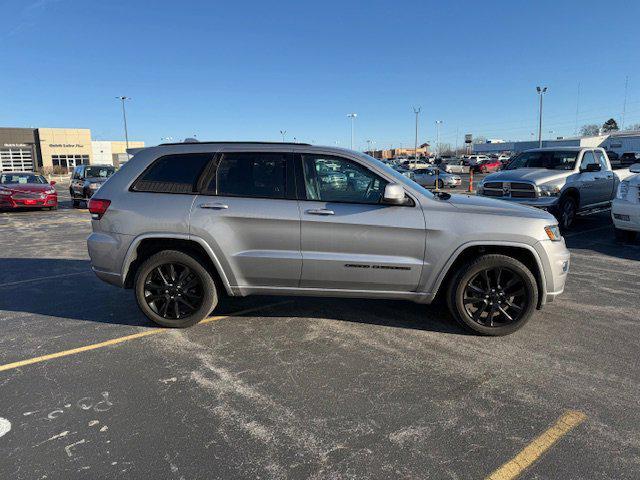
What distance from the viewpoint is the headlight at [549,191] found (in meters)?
9.77

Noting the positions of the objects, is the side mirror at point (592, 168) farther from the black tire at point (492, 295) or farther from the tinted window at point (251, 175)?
the tinted window at point (251, 175)

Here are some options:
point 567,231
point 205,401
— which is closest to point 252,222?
point 205,401

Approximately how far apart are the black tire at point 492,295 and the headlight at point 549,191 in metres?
6.24

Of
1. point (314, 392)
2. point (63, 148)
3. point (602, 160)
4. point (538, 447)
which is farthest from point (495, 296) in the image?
point (63, 148)

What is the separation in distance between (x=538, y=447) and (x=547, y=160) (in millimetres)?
9861

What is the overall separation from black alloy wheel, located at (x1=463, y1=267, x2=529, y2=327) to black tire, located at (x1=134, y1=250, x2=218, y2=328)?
2.59 metres

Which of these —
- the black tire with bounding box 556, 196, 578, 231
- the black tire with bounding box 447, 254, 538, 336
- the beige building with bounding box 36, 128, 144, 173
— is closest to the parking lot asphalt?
the black tire with bounding box 447, 254, 538, 336

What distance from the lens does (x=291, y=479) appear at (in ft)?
8.13

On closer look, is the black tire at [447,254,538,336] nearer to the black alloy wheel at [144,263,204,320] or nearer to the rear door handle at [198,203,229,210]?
the rear door handle at [198,203,229,210]

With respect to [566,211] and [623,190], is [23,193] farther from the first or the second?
[623,190]

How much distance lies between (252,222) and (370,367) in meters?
1.75

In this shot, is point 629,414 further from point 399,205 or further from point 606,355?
point 399,205

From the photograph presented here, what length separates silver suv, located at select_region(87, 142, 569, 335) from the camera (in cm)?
429

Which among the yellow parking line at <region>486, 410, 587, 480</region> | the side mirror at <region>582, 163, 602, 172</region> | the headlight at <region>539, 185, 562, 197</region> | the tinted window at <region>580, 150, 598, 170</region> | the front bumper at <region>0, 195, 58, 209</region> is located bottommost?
the yellow parking line at <region>486, 410, 587, 480</region>
